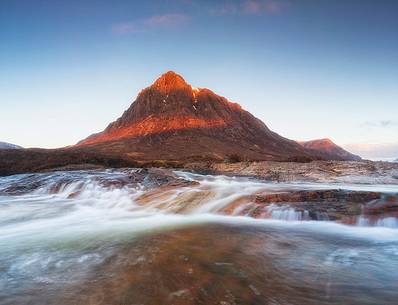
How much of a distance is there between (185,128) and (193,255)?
115465 millimetres

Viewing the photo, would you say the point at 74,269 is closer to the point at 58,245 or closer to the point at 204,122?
the point at 58,245

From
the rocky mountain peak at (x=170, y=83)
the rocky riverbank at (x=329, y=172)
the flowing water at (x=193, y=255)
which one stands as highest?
the rocky mountain peak at (x=170, y=83)

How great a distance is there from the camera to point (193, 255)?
6871 mm

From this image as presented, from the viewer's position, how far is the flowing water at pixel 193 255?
5031 millimetres

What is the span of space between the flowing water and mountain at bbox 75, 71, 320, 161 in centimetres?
7806

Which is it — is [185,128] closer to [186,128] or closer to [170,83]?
[186,128]

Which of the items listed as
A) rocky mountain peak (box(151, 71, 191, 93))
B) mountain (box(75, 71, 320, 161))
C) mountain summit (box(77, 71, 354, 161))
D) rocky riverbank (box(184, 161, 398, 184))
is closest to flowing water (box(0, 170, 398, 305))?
rocky riverbank (box(184, 161, 398, 184))

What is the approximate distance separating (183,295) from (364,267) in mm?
3603

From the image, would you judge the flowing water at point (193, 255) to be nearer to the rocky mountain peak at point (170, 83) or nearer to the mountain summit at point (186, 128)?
the mountain summit at point (186, 128)

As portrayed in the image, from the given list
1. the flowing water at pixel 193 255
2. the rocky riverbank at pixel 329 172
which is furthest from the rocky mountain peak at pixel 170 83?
the flowing water at pixel 193 255

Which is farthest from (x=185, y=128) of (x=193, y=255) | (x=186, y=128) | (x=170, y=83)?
(x=193, y=255)

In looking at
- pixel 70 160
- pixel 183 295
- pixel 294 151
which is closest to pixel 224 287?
pixel 183 295

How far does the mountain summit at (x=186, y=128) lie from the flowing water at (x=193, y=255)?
78176 mm

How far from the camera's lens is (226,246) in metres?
7.69
